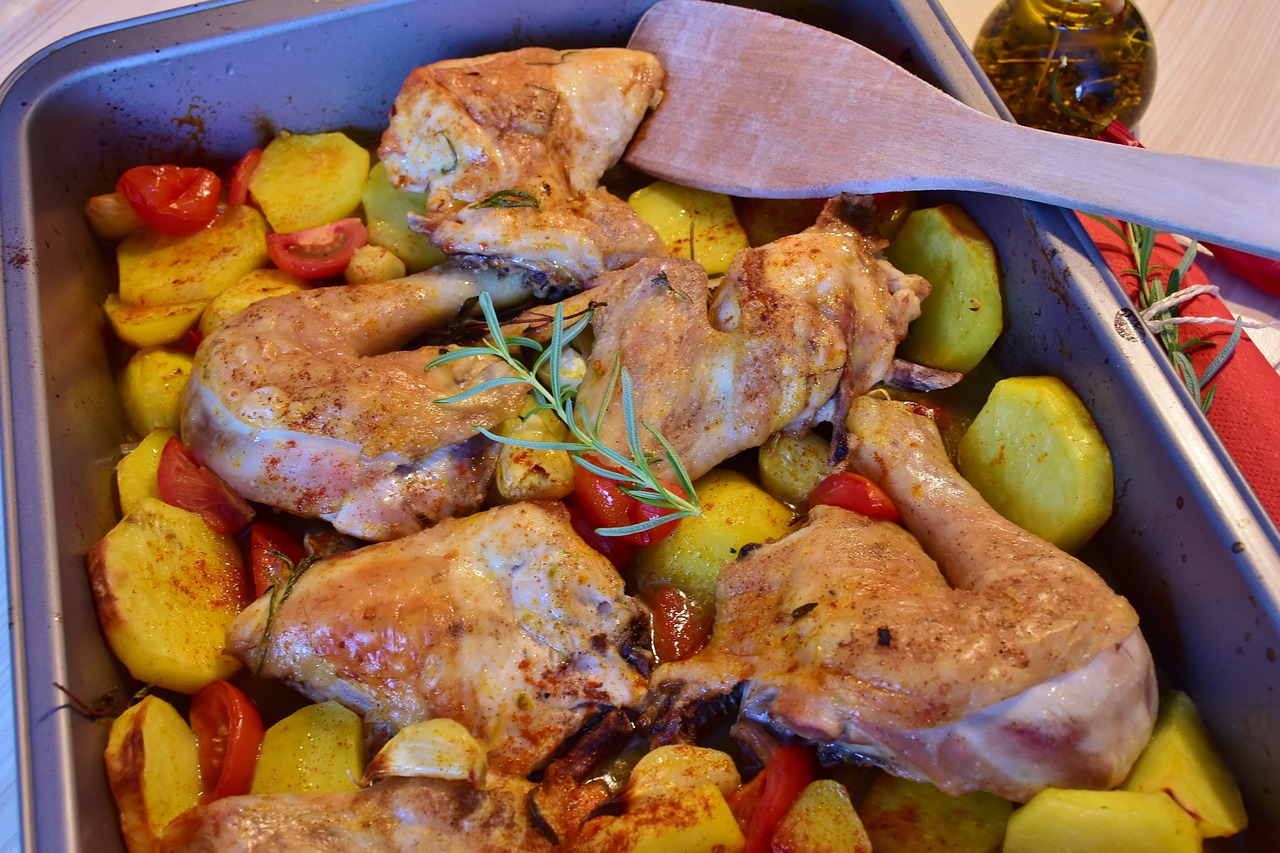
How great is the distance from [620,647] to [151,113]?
5.70ft

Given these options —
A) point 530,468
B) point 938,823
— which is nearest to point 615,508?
point 530,468

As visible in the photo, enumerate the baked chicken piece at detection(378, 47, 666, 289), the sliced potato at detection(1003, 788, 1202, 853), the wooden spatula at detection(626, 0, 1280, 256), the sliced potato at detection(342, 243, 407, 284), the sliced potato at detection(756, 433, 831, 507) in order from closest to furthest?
the sliced potato at detection(1003, 788, 1202, 853) → the wooden spatula at detection(626, 0, 1280, 256) → the sliced potato at detection(756, 433, 831, 507) → the baked chicken piece at detection(378, 47, 666, 289) → the sliced potato at detection(342, 243, 407, 284)

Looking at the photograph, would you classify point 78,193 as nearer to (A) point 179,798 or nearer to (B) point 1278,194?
(A) point 179,798

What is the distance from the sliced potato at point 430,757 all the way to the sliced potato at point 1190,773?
3.50ft

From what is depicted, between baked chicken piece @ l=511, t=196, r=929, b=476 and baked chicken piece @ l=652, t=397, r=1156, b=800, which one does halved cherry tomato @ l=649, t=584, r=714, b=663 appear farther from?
baked chicken piece @ l=511, t=196, r=929, b=476

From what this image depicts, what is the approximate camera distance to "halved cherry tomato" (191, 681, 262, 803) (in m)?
1.58

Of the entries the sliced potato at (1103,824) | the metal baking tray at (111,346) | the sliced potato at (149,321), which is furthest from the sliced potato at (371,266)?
the sliced potato at (1103,824)

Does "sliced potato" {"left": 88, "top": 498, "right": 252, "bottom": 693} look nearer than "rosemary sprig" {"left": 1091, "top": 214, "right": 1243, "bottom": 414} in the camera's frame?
Yes

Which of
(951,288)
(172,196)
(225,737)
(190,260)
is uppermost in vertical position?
(951,288)

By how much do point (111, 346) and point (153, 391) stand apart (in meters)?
0.21

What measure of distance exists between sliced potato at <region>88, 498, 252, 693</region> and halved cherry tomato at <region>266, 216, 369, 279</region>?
67 cm

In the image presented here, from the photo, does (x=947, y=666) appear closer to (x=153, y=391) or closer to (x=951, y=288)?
(x=951, y=288)

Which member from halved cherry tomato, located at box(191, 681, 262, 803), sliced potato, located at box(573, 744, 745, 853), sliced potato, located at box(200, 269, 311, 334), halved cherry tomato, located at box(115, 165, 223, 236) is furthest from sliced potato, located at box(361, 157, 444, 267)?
sliced potato, located at box(573, 744, 745, 853)

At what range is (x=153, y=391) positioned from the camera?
1978 millimetres
